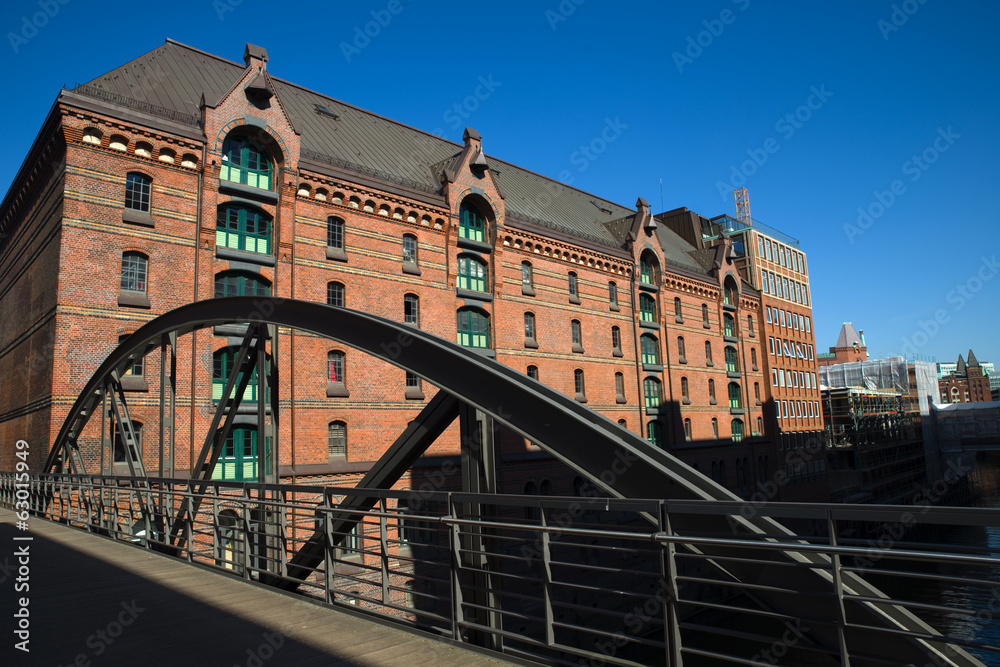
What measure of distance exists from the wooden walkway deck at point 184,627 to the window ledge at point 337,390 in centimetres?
1046

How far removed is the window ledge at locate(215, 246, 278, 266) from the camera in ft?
57.2

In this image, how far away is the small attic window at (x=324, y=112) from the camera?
77.1ft

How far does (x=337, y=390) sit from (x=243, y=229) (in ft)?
16.8

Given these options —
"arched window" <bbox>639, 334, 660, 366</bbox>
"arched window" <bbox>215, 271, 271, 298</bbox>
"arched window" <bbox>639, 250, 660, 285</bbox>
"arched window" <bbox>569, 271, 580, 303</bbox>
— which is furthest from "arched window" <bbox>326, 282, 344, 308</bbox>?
"arched window" <bbox>639, 250, 660, 285</bbox>

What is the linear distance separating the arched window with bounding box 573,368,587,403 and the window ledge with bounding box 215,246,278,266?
42.6ft

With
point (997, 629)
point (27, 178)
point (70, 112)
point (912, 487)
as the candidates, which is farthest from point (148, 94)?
point (912, 487)

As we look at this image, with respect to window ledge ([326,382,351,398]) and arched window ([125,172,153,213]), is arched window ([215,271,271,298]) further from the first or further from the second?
window ledge ([326,382,351,398])

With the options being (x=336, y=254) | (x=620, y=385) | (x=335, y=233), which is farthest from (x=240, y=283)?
(x=620, y=385)

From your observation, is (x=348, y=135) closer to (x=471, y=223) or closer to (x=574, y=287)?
(x=471, y=223)

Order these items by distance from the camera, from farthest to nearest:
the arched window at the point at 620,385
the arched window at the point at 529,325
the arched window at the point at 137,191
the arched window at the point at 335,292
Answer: the arched window at the point at 620,385
the arched window at the point at 529,325
the arched window at the point at 335,292
the arched window at the point at 137,191

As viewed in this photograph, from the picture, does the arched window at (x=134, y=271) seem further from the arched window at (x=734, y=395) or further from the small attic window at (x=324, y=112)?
the arched window at (x=734, y=395)

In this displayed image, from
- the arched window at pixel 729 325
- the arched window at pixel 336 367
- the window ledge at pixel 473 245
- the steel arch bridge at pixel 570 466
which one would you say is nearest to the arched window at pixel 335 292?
the arched window at pixel 336 367

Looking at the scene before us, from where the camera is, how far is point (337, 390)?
62.1ft

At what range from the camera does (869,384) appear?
206ft
